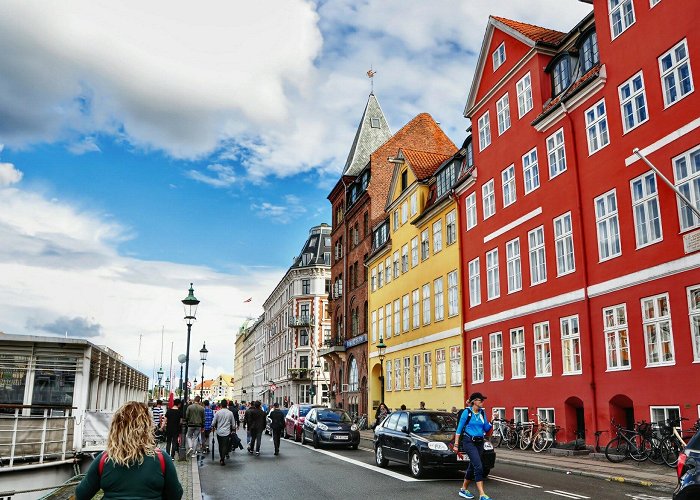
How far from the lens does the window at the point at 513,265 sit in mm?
26297

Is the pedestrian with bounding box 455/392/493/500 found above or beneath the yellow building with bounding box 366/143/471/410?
beneath

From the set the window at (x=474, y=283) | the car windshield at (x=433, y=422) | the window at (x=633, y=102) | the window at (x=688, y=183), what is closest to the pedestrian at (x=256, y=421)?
the car windshield at (x=433, y=422)

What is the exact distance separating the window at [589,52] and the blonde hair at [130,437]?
70.0 ft

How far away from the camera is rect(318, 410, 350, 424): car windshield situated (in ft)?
85.4

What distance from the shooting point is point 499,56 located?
28641 mm

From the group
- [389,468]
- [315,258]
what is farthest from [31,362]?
[315,258]

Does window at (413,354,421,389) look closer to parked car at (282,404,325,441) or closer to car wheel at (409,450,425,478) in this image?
parked car at (282,404,325,441)

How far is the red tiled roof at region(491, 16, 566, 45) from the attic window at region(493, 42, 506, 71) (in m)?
0.94

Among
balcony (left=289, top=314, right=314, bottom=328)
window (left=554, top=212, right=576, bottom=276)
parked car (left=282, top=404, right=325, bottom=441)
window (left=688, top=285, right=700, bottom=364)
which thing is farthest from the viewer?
balcony (left=289, top=314, right=314, bottom=328)

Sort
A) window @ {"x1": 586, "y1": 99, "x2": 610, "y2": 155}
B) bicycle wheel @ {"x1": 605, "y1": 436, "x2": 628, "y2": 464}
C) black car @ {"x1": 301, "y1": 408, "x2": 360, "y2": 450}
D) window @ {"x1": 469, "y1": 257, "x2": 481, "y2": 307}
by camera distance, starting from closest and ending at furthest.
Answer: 1. bicycle wheel @ {"x1": 605, "y1": 436, "x2": 628, "y2": 464}
2. window @ {"x1": 586, "y1": 99, "x2": 610, "y2": 155}
3. black car @ {"x1": 301, "y1": 408, "x2": 360, "y2": 450}
4. window @ {"x1": 469, "y1": 257, "x2": 481, "y2": 307}

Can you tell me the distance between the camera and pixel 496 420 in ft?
82.7

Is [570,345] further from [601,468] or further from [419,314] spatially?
[419,314]

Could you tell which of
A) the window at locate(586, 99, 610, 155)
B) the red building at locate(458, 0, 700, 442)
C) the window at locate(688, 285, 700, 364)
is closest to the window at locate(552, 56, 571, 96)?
the red building at locate(458, 0, 700, 442)

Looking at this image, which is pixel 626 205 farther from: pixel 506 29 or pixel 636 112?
pixel 506 29
